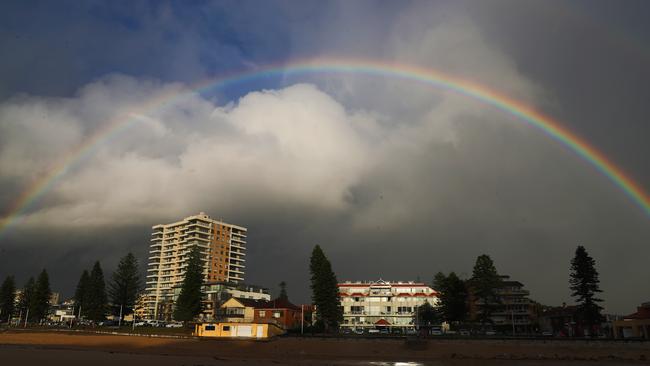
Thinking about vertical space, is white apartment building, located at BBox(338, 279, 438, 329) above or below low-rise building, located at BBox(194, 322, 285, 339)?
above

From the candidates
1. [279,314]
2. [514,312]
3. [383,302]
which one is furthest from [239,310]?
[514,312]

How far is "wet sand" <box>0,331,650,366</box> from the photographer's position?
52237 millimetres

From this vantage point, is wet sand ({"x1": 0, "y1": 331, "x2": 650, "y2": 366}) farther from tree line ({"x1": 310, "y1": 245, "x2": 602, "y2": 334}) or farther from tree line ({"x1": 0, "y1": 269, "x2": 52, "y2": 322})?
tree line ({"x1": 0, "y1": 269, "x2": 52, "y2": 322})

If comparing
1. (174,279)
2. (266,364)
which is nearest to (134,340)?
(266,364)

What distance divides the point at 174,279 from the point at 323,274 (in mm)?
105676

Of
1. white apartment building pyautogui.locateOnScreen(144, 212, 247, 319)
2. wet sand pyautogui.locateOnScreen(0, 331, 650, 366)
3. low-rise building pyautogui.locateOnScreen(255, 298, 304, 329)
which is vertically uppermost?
white apartment building pyautogui.locateOnScreen(144, 212, 247, 319)

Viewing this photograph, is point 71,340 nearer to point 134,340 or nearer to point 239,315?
point 134,340

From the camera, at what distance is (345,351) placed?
63688 mm

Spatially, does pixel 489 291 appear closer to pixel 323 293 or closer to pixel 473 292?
pixel 473 292

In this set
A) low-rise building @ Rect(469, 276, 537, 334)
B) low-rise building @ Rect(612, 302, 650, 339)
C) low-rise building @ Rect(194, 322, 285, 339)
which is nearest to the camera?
low-rise building @ Rect(194, 322, 285, 339)

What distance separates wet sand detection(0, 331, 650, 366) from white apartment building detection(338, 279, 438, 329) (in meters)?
59.5

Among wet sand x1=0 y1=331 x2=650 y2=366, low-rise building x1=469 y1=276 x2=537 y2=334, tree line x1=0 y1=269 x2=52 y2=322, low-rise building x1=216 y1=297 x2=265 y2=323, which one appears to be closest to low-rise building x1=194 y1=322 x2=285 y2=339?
wet sand x1=0 y1=331 x2=650 y2=366

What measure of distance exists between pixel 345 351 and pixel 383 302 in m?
66.6

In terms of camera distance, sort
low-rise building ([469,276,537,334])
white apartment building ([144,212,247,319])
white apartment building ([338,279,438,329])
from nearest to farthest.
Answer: low-rise building ([469,276,537,334]) → white apartment building ([338,279,438,329]) → white apartment building ([144,212,247,319])
